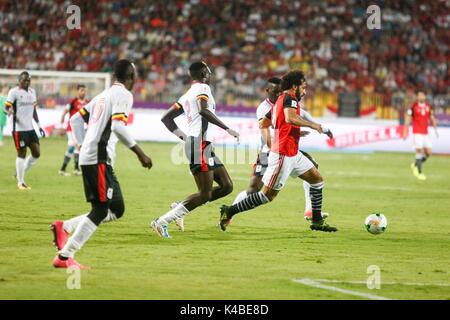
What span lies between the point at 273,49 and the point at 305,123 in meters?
28.0

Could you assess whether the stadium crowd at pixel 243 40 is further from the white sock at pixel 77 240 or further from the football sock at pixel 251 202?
the white sock at pixel 77 240

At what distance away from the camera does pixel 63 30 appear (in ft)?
135

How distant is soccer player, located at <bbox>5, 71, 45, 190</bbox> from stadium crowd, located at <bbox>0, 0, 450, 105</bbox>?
17345 millimetres

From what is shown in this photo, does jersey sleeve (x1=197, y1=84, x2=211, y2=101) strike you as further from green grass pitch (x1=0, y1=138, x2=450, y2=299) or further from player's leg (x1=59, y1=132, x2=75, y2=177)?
player's leg (x1=59, y1=132, x2=75, y2=177)

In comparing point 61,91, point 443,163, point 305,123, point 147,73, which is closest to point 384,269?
point 305,123

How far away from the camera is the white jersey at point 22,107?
20047 millimetres

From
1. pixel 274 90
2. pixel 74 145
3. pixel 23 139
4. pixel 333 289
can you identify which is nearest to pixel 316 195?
pixel 274 90

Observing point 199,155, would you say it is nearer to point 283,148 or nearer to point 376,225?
point 283,148

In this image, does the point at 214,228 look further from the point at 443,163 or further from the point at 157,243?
the point at 443,163

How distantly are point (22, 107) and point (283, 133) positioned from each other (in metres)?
8.76

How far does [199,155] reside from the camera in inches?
514

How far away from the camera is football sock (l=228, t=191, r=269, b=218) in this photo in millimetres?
13188

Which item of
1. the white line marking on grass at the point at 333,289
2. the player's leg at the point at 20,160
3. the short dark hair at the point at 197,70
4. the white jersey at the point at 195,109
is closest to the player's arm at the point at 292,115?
the white jersey at the point at 195,109

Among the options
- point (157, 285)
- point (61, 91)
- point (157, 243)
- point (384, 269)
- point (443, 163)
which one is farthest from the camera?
point (61, 91)
